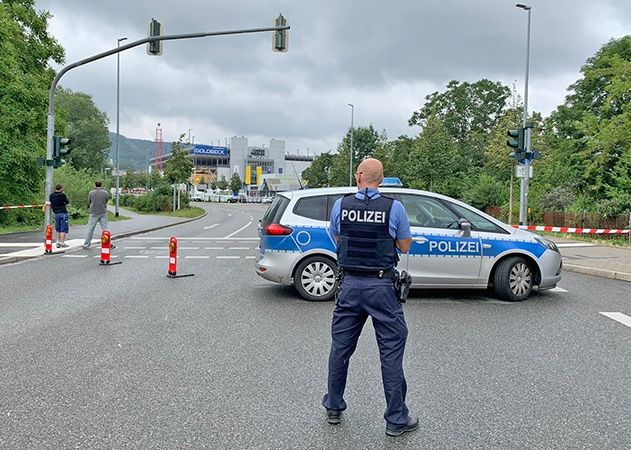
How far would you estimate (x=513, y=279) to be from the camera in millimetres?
8383

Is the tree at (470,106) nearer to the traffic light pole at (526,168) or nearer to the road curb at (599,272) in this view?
the traffic light pole at (526,168)

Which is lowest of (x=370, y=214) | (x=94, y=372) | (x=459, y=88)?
(x=94, y=372)

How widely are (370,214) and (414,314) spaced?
4.04 meters

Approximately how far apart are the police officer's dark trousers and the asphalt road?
8.5 inches

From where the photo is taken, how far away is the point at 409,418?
3.73 metres

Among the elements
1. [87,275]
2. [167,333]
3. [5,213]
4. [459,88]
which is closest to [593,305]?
[167,333]

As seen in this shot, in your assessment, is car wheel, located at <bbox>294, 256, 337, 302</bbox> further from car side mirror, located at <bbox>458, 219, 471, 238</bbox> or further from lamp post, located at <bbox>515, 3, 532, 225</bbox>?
lamp post, located at <bbox>515, 3, 532, 225</bbox>

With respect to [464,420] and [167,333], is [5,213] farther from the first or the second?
[464,420]

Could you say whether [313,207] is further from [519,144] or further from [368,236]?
[519,144]

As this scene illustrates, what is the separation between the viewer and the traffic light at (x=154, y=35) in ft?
50.3

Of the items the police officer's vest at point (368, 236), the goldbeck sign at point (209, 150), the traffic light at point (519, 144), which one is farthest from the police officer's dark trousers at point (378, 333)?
the goldbeck sign at point (209, 150)

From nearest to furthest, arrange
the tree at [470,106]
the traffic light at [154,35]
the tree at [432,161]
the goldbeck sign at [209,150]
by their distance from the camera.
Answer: the traffic light at [154,35] → the tree at [432,161] → the tree at [470,106] → the goldbeck sign at [209,150]

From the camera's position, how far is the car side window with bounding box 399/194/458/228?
27.3 ft

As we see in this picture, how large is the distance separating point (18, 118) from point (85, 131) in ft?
175
